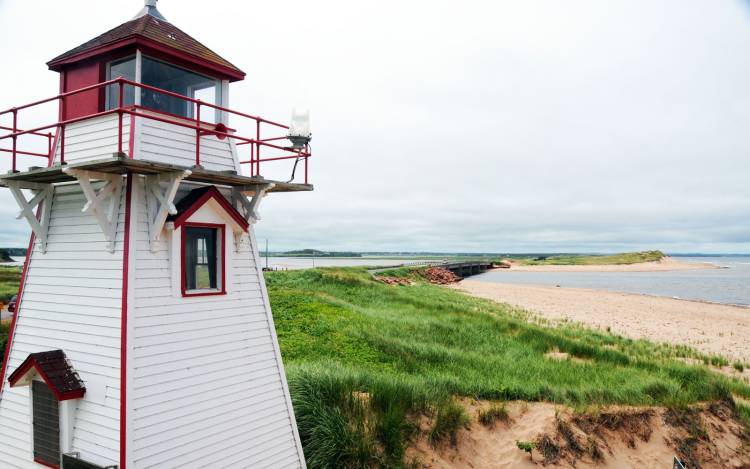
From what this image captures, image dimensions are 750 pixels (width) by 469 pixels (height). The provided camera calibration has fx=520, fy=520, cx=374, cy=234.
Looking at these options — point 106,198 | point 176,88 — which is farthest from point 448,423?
point 176,88

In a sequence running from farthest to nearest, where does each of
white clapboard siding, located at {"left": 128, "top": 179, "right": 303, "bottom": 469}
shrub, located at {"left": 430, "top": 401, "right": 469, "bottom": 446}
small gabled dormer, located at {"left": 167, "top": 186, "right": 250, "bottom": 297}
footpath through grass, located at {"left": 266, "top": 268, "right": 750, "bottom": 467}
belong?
shrub, located at {"left": 430, "top": 401, "right": 469, "bottom": 446} → footpath through grass, located at {"left": 266, "top": 268, "right": 750, "bottom": 467} → small gabled dormer, located at {"left": 167, "top": 186, "right": 250, "bottom": 297} → white clapboard siding, located at {"left": 128, "top": 179, "right": 303, "bottom": 469}

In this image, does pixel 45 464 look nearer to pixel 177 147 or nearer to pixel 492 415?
pixel 177 147

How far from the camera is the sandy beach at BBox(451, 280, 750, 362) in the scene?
27875 mm

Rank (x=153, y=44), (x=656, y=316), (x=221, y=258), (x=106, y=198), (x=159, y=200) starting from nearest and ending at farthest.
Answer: (x=159, y=200), (x=106, y=198), (x=153, y=44), (x=221, y=258), (x=656, y=316)

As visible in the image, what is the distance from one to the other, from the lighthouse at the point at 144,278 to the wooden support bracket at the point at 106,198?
22 millimetres

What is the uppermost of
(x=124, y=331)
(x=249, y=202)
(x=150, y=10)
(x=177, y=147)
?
(x=150, y=10)

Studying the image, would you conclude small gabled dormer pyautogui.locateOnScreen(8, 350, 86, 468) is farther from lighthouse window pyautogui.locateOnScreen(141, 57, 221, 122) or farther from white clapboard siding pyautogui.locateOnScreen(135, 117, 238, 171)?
lighthouse window pyautogui.locateOnScreen(141, 57, 221, 122)

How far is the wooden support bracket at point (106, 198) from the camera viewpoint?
7251 millimetres

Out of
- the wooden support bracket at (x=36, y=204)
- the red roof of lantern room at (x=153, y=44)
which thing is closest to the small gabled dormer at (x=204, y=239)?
the red roof of lantern room at (x=153, y=44)

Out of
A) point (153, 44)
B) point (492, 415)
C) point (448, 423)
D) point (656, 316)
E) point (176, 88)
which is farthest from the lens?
point (656, 316)

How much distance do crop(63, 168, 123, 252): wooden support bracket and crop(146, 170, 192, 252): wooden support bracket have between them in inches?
16.5

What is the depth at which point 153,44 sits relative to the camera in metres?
7.95

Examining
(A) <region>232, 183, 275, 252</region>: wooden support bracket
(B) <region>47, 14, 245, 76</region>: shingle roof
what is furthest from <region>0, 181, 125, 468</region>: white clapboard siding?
(A) <region>232, 183, 275, 252</region>: wooden support bracket

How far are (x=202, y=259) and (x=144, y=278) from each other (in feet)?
3.83
